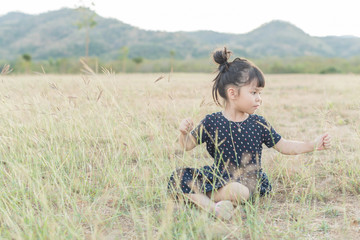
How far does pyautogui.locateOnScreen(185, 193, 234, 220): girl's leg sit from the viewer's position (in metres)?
1.78

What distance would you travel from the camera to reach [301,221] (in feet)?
5.53

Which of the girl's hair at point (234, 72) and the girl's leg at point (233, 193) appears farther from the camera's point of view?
the girl's hair at point (234, 72)

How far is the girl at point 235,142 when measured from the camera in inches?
78.5

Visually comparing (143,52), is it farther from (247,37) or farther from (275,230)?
(275,230)

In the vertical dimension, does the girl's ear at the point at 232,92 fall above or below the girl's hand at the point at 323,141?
above

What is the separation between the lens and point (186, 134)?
7.12 feet

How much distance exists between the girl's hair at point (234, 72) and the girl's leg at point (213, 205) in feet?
2.24

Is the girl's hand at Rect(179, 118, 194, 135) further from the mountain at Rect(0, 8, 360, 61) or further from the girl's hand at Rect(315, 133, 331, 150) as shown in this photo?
the mountain at Rect(0, 8, 360, 61)

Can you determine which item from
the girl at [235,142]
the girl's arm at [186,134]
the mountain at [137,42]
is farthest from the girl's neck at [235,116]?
the mountain at [137,42]

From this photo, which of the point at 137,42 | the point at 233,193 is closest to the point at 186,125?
the point at 233,193

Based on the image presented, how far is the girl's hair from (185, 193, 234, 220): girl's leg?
682 mm

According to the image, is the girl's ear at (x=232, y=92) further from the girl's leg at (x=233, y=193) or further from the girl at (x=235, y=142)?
the girl's leg at (x=233, y=193)

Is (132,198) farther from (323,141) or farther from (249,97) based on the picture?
(323,141)

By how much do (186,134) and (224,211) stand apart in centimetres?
58
